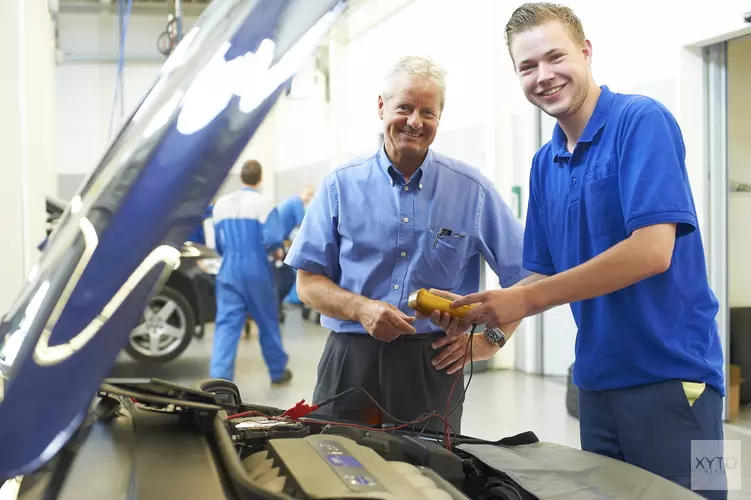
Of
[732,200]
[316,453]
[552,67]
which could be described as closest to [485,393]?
[732,200]

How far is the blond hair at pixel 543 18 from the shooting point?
1496mm

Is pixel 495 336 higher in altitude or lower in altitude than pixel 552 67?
lower

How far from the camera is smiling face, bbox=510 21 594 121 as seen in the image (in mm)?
1485

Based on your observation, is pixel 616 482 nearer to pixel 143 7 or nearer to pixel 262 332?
pixel 262 332

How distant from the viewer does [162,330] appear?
6.45 metres

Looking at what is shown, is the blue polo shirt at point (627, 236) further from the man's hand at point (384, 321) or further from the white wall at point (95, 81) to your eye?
the white wall at point (95, 81)

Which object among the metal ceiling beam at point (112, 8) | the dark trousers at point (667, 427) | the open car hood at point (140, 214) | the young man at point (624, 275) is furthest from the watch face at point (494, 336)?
the metal ceiling beam at point (112, 8)

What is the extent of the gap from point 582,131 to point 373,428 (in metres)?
0.71

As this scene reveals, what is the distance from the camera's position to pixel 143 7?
13.1 meters

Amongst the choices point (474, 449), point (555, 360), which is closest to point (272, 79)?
point (474, 449)

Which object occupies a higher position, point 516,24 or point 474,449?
point 516,24

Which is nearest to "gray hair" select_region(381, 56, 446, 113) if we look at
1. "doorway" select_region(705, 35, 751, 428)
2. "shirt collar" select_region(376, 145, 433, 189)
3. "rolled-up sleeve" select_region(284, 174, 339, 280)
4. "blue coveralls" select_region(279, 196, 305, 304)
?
"shirt collar" select_region(376, 145, 433, 189)

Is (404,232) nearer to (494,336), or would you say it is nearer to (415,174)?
(415,174)

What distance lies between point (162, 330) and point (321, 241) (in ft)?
15.4
